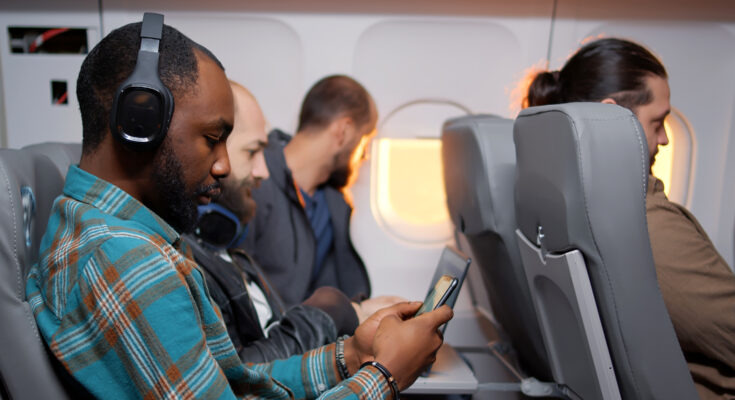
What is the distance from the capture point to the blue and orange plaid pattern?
741mm

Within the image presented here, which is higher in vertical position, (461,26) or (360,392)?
(461,26)

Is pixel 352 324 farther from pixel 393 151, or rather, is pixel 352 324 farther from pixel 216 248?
pixel 393 151

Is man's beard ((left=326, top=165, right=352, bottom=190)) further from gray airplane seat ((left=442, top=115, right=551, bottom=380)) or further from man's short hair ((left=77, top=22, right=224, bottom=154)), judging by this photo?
man's short hair ((left=77, top=22, right=224, bottom=154))

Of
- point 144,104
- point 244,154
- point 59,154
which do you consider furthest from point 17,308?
point 244,154

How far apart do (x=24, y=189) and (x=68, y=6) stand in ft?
5.12

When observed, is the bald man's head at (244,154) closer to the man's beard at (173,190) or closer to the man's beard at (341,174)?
the man's beard at (341,174)

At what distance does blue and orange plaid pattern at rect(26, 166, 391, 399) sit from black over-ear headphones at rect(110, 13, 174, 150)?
0.31ft

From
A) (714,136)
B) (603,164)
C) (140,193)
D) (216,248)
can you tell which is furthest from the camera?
(714,136)

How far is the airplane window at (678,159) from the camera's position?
8.13ft

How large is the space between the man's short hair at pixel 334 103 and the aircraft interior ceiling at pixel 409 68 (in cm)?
5

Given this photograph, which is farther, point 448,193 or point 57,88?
point 57,88

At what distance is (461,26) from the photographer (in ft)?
7.70

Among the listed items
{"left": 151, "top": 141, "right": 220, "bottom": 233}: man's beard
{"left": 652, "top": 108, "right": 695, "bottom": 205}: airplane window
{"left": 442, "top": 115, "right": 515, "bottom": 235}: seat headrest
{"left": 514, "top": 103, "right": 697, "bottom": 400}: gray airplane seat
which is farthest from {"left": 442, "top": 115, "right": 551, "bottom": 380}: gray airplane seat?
{"left": 652, "top": 108, "right": 695, "bottom": 205}: airplane window

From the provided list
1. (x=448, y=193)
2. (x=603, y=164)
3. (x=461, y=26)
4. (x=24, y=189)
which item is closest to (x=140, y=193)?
(x=24, y=189)
